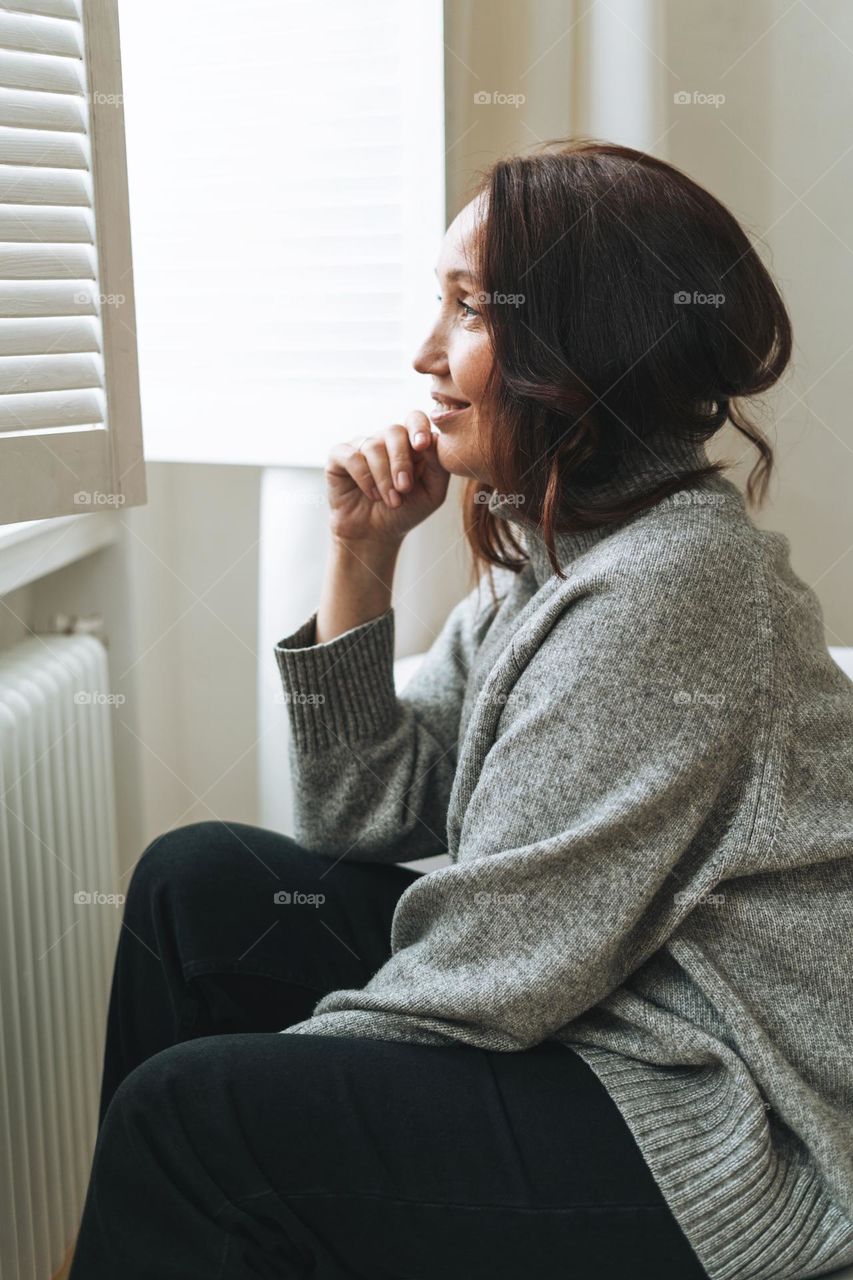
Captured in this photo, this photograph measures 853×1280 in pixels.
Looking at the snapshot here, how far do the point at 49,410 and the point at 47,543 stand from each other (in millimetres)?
259

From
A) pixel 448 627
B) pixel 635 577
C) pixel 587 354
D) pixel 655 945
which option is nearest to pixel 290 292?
pixel 448 627

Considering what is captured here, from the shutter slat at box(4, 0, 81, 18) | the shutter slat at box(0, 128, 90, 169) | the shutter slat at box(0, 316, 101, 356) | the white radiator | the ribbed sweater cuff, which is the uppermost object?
the shutter slat at box(4, 0, 81, 18)

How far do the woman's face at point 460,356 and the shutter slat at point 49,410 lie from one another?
31 centimetres

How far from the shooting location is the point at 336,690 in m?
1.11

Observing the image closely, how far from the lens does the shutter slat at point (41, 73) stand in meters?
0.96

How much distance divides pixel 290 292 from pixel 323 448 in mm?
178

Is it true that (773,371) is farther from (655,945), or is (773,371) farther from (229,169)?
(229,169)

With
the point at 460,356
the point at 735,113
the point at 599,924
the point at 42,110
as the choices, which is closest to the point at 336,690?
the point at 460,356

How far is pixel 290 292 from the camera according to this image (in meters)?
1.37

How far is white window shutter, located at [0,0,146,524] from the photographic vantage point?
985 millimetres

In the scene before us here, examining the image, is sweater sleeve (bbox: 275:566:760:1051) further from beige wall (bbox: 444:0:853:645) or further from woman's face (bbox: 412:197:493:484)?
beige wall (bbox: 444:0:853:645)

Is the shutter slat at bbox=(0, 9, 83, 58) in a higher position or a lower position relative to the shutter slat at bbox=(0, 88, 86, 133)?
higher

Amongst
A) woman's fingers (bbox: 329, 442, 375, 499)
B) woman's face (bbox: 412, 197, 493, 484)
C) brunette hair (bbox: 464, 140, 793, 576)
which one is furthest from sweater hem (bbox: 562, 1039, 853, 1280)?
woman's fingers (bbox: 329, 442, 375, 499)

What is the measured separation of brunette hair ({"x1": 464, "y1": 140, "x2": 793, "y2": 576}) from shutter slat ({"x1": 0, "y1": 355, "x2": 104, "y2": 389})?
378 mm
